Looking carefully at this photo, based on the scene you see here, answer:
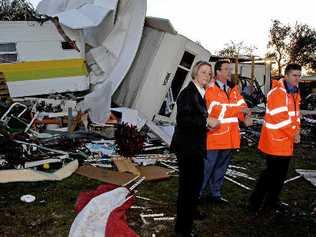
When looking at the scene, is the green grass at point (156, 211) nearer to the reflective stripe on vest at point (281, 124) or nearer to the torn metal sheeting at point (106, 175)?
the torn metal sheeting at point (106, 175)

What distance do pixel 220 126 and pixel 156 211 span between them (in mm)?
1374

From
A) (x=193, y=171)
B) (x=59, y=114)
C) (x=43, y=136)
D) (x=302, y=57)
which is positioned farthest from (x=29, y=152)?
(x=302, y=57)

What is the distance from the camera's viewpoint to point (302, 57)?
157 feet

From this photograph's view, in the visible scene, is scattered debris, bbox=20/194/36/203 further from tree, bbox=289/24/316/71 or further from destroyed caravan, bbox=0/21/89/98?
tree, bbox=289/24/316/71

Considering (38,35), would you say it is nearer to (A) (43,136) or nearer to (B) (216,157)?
(A) (43,136)

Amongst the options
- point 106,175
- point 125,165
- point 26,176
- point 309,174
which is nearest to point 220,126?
point 106,175

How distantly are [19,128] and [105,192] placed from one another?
4664 mm

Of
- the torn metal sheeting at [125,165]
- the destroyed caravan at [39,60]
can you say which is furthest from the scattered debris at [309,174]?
the destroyed caravan at [39,60]

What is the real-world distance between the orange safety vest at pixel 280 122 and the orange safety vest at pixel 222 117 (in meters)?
0.46

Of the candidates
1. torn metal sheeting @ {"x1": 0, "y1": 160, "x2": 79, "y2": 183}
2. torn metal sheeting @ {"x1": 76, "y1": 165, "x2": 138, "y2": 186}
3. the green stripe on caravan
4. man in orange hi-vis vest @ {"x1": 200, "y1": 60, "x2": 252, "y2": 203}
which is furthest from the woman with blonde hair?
the green stripe on caravan

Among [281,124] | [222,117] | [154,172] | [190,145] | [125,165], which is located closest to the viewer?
[190,145]

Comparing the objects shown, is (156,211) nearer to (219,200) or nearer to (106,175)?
(219,200)

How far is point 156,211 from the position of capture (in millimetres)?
5367

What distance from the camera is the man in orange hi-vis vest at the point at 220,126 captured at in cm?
536
